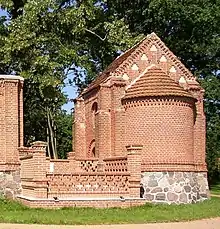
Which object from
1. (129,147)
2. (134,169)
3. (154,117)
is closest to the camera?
(134,169)

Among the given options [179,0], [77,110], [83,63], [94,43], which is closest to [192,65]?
[179,0]

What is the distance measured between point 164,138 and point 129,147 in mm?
2440

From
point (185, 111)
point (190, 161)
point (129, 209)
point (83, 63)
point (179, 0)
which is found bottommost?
point (129, 209)

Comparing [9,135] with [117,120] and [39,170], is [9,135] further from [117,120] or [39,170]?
[117,120]

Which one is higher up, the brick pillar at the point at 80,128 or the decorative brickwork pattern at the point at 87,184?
the brick pillar at the point at 80,128

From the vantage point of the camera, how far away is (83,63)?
3356cm

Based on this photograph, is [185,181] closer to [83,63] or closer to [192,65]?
[83,63]

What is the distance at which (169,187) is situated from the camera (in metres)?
23.0

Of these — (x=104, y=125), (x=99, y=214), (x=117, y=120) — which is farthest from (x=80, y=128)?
(x=99, y=214)

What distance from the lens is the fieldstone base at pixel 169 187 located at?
22.9 meters

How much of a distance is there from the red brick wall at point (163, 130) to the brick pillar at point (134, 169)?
2.02 meters

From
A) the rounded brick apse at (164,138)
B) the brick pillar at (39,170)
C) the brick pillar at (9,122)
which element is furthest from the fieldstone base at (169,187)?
the brick pillar at (9,122)

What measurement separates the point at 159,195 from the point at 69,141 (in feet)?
115

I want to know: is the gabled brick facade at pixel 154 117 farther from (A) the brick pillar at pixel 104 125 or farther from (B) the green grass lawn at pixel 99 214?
(B) the green grass lawn at pixel 99 214
